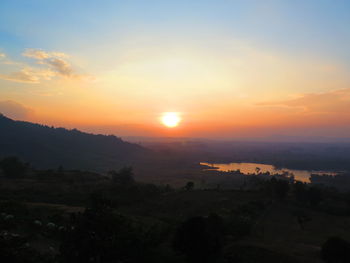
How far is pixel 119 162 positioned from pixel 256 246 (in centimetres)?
16326

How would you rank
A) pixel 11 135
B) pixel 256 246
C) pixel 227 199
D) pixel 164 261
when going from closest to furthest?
1. pixel 164 261
2. pixel 256 246
3. pixel 227 199
4. pixel 11 135

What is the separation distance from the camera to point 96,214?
47.9 feet

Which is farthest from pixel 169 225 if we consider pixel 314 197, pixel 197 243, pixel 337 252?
pixel 314 197

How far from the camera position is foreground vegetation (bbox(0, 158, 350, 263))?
14609mm

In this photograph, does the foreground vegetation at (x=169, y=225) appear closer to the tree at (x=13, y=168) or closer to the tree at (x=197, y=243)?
the tree at (x=197, y=243)

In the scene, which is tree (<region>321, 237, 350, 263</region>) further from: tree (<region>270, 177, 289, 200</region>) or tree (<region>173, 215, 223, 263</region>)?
tree (<region>270, 177, 289, 200</region>)

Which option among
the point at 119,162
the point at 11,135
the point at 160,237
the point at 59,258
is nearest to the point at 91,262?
the point at 59,258

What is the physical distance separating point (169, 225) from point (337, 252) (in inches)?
549

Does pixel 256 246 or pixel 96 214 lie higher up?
pixel 96 214

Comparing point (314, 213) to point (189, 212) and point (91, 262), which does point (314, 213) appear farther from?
point (91, 262)

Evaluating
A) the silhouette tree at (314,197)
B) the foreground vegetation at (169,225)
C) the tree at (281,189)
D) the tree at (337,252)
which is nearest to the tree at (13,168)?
the foreground vegetation at (169,225)

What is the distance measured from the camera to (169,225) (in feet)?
85.8

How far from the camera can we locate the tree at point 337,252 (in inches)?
663

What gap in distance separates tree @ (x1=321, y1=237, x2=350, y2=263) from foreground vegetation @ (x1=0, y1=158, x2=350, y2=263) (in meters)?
0.06
